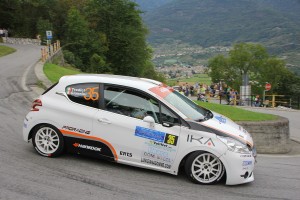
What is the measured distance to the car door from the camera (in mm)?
6715

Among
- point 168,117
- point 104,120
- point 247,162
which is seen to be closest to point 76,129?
point 104,120

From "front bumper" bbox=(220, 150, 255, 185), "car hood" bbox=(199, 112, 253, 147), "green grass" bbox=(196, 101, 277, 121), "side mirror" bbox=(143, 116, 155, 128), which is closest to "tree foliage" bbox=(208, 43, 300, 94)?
"green grass" bbox=(196, 101, 277, 121)

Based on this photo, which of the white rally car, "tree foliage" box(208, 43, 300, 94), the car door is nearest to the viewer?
the white rally car

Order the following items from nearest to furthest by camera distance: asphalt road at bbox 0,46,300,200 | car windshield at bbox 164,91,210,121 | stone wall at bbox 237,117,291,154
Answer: asphalt road at bbox 0,46,300,200 < car windshield at bbox 164,91,210,121 < stone wall at bbox 237,117,291,154

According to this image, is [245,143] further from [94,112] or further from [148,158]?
[94,112]

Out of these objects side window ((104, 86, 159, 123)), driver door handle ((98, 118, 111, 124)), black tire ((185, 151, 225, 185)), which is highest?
side window ((104, 86, 159, 123))

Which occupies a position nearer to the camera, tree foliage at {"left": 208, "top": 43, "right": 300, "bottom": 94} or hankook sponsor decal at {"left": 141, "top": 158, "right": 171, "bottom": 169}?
hankook sponsor decal at {"left": 141, "top": 158, "right": 171, "bottom": 169}

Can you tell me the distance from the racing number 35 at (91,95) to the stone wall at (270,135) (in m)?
6.32

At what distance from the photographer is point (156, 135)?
6.72m

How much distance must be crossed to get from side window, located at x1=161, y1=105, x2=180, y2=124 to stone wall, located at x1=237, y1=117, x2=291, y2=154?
5.91m

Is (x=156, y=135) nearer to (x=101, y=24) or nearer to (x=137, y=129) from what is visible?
(x=137, y=129)

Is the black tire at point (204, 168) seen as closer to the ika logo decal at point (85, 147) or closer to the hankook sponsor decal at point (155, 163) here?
the hankook sponsor decal at point (155, 163)

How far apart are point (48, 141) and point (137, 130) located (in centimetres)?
172

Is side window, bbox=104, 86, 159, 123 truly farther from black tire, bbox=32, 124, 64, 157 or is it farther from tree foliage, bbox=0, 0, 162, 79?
A: tree foliage, bbox=0, 0, 162, 79
